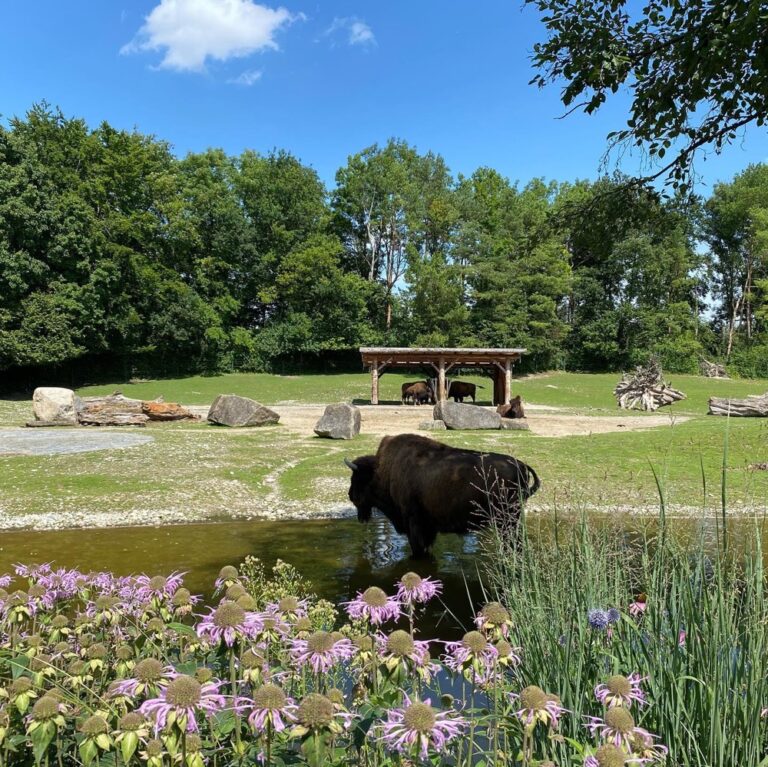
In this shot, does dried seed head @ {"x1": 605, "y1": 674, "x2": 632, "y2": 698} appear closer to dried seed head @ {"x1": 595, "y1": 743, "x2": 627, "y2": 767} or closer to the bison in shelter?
dried seed head @ {"x1": 595, "y1": 743, "x2": 627, "y2": 767}

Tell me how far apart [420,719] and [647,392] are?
106 ft

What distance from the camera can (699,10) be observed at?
5953 mm

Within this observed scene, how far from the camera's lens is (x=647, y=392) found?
103ft

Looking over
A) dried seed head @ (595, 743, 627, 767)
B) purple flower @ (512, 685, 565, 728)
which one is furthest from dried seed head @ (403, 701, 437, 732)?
dried seed head @ (595, 743, 627, 767)

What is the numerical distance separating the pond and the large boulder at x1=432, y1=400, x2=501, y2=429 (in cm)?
1088

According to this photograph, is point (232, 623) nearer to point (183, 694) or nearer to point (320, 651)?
point (320, 651)

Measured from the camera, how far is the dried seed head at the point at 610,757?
1429 mm

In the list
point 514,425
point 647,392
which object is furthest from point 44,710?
point 647,392

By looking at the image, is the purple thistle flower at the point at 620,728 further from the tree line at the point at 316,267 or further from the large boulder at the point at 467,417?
the tree line at the point at 316,267

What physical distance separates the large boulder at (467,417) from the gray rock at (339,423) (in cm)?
397

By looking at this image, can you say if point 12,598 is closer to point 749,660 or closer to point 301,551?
point 749,660

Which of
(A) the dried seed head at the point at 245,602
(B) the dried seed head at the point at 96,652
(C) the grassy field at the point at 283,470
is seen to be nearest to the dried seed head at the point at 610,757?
(A) the dried seed head at the point at 245,602

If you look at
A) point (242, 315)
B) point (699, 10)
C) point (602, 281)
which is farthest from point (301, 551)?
point (602, 281)

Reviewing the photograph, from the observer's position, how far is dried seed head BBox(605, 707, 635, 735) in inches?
63.7
